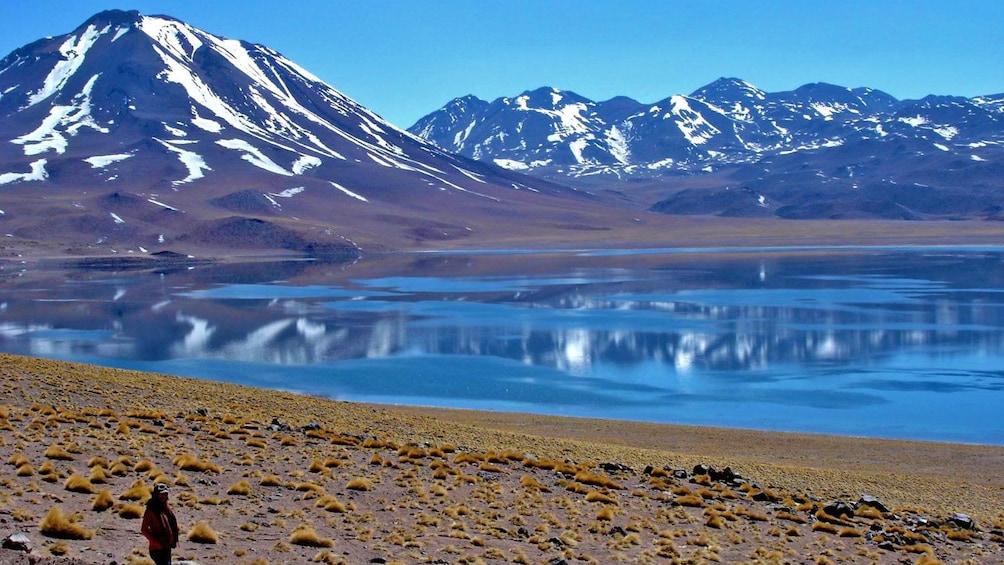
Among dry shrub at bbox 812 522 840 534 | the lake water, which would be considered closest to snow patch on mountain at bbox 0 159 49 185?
the lake water

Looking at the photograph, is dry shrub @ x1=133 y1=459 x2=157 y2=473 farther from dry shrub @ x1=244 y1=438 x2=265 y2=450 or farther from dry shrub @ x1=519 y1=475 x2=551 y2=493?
dry shrub @ x1=519 y1=475 x2=551 y2=493

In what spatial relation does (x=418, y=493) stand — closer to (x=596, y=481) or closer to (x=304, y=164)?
(x=596, y=481)

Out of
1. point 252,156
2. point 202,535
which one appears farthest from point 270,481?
point 252,156

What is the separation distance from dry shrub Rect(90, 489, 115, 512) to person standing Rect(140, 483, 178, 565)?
118 inches

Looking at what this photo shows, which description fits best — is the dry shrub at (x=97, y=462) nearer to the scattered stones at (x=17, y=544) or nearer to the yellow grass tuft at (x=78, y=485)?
the yellow grass tuft at (x=78, y=485)

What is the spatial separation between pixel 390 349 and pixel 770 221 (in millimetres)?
161982

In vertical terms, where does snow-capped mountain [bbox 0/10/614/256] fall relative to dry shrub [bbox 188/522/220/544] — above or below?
above

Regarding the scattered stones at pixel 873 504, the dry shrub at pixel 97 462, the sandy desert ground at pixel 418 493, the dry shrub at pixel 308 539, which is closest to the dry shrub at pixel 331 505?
the sandy desert ground at pixel 418 493

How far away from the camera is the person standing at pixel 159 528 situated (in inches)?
349

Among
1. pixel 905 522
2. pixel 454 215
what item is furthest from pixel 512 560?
pixel 454 215

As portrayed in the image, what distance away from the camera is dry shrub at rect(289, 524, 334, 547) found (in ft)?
36.9

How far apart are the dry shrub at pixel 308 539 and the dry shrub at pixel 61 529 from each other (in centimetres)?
211

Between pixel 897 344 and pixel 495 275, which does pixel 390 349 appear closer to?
pixel 897 344

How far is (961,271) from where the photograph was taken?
Result: 85750 millimetres
